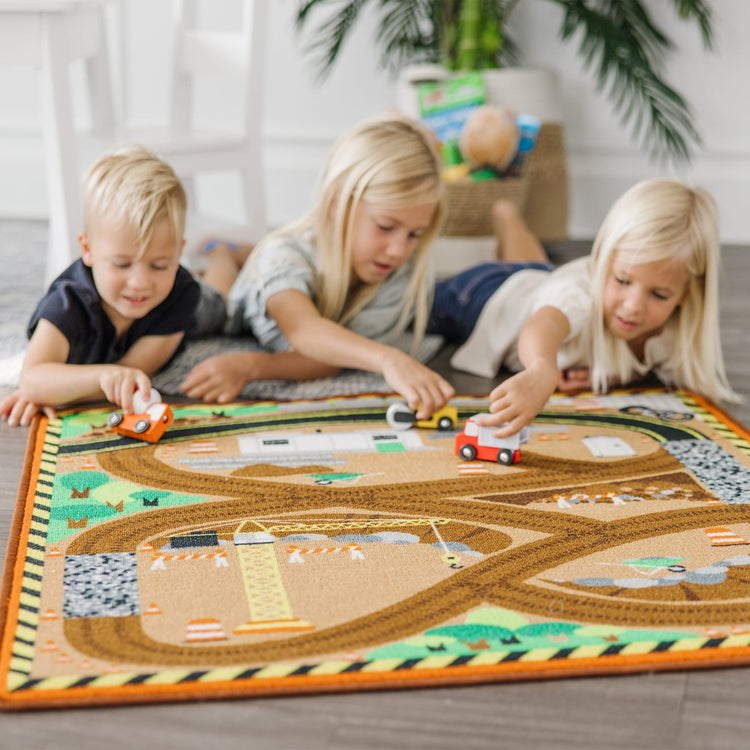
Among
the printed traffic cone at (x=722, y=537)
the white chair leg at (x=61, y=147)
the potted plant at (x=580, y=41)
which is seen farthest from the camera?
the potted plant at (x=580, y=41)

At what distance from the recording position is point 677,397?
148 centimetres

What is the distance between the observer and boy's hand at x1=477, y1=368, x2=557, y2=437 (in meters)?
1.22

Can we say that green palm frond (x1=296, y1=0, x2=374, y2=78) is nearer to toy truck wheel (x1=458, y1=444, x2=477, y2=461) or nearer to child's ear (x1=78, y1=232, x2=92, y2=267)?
child's ear (x1=78, y1=232, x2=92, y2=267)

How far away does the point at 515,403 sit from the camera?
1225mm

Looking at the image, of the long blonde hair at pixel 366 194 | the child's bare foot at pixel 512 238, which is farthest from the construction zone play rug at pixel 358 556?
the child's bare foot at pixel 512 238

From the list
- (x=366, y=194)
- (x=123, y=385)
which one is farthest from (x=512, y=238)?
(x=123, y=385)

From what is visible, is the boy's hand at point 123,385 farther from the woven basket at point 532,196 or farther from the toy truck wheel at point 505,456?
the woven basket at point 532,196

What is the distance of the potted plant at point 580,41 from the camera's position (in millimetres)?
2314

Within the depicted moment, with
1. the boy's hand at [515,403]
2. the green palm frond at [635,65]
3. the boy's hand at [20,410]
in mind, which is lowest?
the boy's hand at [20,410]

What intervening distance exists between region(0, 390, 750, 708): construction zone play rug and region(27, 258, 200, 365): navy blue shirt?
10 cm

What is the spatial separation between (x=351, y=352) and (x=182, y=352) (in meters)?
0.32

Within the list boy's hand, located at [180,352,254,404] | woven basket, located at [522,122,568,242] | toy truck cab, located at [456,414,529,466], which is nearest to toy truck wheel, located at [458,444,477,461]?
toy truck cab, located at [456,414,529,466]

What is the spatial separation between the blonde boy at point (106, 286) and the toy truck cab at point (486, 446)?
0.39 metres

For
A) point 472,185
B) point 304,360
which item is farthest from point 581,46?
point 304,360
